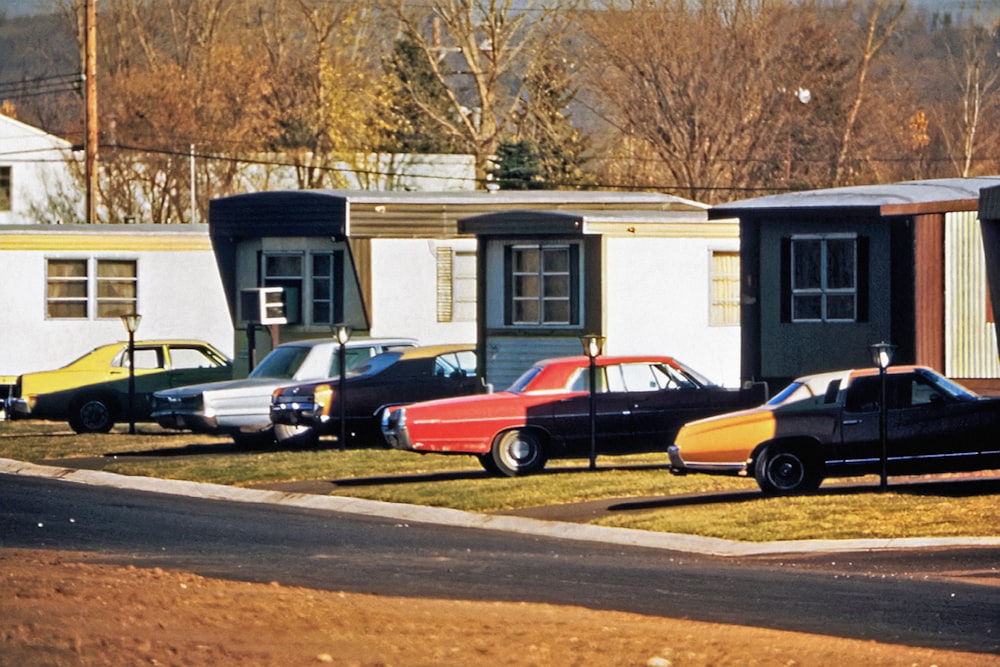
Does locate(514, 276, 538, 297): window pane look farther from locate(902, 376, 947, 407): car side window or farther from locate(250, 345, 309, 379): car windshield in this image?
locate(902, 376, 947, 407): car side window

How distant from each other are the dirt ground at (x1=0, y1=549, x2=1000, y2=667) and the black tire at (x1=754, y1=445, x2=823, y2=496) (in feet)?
25.6

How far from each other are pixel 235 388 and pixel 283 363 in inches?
49.5

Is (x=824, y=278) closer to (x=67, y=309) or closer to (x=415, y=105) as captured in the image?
(x=67, y=309)

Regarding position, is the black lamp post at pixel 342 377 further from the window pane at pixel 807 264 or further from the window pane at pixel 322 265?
the window pane at pixel 322 265

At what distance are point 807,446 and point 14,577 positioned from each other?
9633 mm

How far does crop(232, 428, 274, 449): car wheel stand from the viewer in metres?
26.6

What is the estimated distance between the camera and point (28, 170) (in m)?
68.6

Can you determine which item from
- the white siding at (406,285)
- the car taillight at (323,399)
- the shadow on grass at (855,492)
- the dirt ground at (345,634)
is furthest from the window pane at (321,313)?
the dirt ground at (345,634)

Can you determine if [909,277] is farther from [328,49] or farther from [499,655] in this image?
[328,49]

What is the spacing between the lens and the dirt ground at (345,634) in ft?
29.1

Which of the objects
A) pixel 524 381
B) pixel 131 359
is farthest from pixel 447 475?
pixel 131 359

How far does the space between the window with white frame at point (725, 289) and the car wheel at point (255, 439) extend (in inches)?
281

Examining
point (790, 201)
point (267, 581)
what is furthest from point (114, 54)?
point (267, 581)

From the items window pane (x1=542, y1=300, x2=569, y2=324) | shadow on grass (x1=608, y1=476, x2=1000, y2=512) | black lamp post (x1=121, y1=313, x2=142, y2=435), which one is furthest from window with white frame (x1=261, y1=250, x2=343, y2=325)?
shadow on grass (x1=608, y1=476, x2=1000, y2=512)
